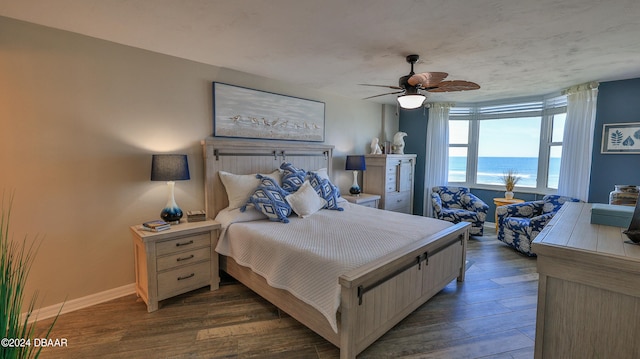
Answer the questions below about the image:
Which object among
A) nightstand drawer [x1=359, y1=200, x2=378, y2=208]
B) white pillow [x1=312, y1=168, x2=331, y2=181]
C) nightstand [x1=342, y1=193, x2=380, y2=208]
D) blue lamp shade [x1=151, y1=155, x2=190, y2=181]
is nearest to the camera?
blue lamp shade [x1=151, y1=155, x2=190, y2=181]

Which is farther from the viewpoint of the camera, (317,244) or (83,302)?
(83,302)

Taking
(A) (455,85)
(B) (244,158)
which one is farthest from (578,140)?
(B) (244,158)

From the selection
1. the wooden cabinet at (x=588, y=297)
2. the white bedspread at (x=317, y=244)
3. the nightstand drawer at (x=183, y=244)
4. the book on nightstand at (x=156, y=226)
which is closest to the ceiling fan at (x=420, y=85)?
the white bedspread at (x=317, y=244)

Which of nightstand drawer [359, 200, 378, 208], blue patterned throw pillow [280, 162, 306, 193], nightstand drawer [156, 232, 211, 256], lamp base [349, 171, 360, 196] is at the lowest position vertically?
nightstand drawer [156, 232, 211, 256]

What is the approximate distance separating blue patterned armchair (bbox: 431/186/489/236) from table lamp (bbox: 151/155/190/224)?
13.3 ft

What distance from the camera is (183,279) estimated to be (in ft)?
8.86

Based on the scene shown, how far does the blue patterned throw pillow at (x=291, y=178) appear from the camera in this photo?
3.44 metres

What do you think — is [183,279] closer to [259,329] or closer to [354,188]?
[259,329]

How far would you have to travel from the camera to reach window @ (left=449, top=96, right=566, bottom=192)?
15.6 feet

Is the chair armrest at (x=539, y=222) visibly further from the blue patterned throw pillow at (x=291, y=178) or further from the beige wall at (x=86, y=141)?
the beige wall at (x=86, y=141)

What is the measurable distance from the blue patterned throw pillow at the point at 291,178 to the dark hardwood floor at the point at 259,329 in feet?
4.06

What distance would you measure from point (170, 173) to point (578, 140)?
17.9 feet

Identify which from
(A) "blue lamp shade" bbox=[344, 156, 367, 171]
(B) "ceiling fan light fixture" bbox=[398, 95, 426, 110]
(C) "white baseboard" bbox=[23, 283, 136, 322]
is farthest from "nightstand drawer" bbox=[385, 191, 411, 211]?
(C) "white baseboard" bbox=[23, 283, 136, 322]

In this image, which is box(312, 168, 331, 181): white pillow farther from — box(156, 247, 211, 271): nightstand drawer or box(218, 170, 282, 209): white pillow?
box(156, 247, 211, 271): nightstand drawer
